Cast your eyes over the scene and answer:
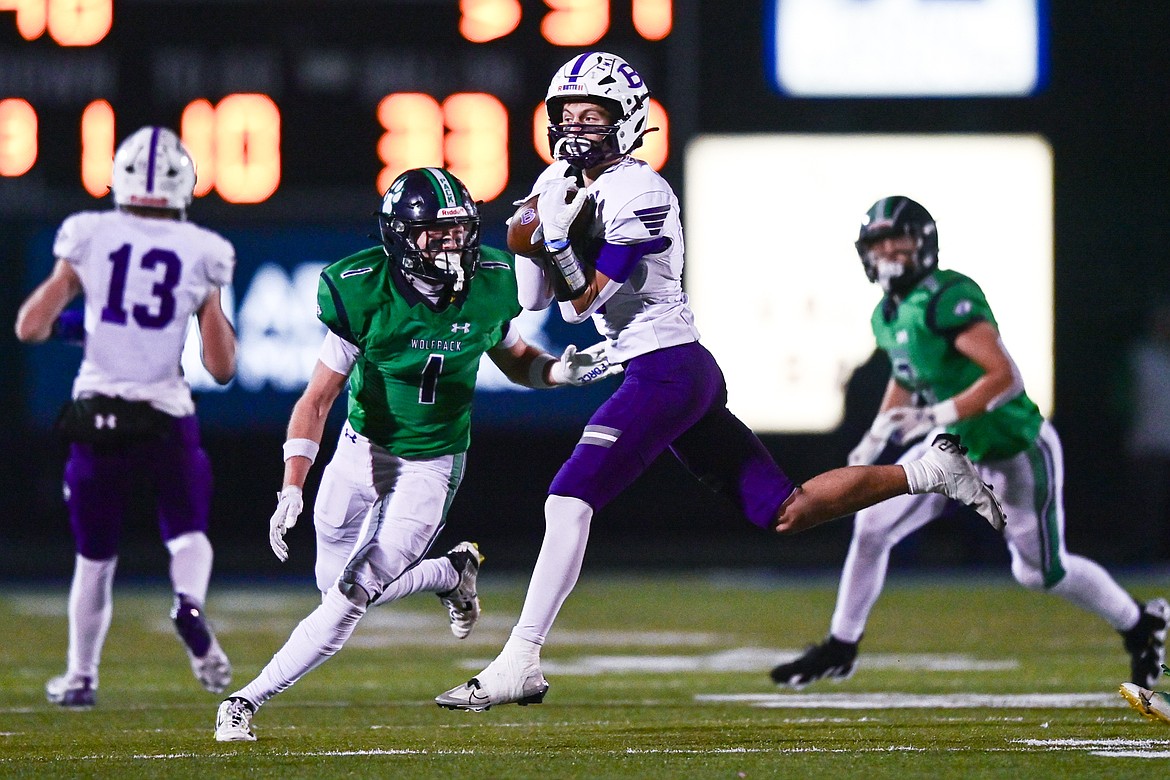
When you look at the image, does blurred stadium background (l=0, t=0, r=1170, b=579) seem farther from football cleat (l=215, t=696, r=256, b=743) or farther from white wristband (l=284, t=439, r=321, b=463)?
football cleat (l=215, t=696, r=256, b=743)

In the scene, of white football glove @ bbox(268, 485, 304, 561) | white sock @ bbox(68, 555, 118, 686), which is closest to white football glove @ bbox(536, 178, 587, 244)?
white football glove @ bbox(268, 485, 304, 561)

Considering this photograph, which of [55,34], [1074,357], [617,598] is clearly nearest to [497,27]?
[55,34]

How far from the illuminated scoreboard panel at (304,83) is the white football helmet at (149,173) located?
4.11 m

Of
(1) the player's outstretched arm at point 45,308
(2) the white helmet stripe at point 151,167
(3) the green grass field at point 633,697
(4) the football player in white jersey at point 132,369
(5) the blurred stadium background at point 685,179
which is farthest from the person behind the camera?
(5) the blurred stadium background at point 685,179

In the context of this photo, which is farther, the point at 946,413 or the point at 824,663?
the point at 824,663

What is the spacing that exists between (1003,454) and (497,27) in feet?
16.6

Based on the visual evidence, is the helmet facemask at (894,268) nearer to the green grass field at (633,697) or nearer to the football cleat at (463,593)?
the green grass field at (633,697)

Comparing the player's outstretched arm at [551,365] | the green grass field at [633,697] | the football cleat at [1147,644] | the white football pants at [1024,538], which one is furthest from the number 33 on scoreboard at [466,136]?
the player's outstretched arm at [551,365]

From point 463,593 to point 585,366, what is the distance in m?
0.84

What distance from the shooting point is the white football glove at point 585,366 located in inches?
204

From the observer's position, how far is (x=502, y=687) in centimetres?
477

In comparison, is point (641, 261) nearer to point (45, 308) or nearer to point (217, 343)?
point (217, 343)

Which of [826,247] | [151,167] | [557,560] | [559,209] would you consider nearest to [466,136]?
[826,247]

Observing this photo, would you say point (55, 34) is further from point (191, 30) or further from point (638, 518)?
point (638, 518)
